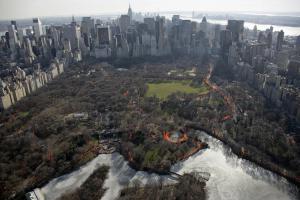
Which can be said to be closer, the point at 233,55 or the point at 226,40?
the point at 233,55

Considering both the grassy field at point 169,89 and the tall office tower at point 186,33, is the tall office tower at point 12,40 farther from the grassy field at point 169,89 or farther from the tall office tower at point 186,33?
the grassy field at point 169,89

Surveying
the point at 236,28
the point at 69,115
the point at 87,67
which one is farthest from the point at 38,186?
the point at 236,28

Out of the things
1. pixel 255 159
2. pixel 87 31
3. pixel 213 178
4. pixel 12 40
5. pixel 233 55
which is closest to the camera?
pixel 213 178

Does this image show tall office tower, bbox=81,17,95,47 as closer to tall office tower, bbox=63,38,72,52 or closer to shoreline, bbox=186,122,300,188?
tall office tower, bbox=63,38,72,52

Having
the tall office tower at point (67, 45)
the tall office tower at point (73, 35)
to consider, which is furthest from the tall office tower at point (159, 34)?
the tall office tower at point (67, 45)

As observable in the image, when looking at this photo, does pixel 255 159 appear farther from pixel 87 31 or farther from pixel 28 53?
pixel 87 31

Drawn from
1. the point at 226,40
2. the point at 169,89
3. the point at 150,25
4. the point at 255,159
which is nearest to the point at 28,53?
the point at 150,25
